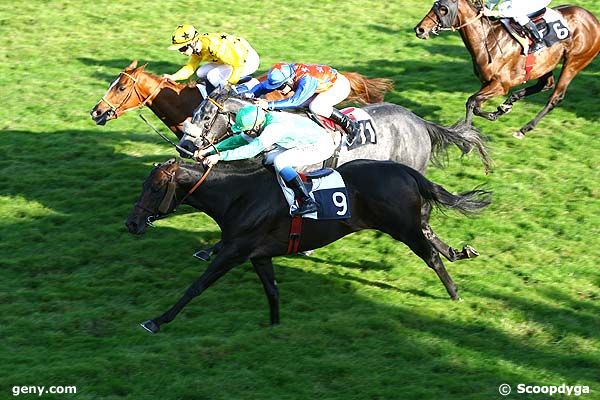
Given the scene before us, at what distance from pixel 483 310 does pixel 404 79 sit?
726cm

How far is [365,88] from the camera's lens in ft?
35.7

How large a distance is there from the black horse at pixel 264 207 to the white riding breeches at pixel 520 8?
478 cm

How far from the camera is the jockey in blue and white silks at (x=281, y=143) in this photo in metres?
7.76

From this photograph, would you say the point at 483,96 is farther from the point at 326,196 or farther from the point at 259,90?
the point at 326,196

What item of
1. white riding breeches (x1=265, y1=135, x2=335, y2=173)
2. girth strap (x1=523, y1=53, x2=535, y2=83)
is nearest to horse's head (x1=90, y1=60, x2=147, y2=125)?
white riding breeches (x1=265, y1=135, x2=335, y2=173)

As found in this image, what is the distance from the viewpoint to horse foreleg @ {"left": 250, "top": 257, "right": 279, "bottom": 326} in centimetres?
793

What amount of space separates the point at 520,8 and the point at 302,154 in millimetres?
5424

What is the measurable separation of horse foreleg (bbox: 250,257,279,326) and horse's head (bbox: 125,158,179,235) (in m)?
0.99

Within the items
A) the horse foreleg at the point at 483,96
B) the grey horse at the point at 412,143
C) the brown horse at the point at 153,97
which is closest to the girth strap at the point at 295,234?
the grey horse at the point at 412,143

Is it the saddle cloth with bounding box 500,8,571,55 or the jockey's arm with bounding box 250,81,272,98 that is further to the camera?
the saddle cloth with bounding box 500,8,571,55

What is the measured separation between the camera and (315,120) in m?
9.04

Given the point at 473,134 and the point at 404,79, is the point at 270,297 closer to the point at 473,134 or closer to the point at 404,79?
the point at 473,134

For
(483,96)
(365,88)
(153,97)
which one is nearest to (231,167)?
(153,97)

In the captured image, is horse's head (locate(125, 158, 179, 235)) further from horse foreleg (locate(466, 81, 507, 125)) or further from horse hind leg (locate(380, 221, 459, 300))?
horse foreleg (locate(466, 81, 507, 125))
